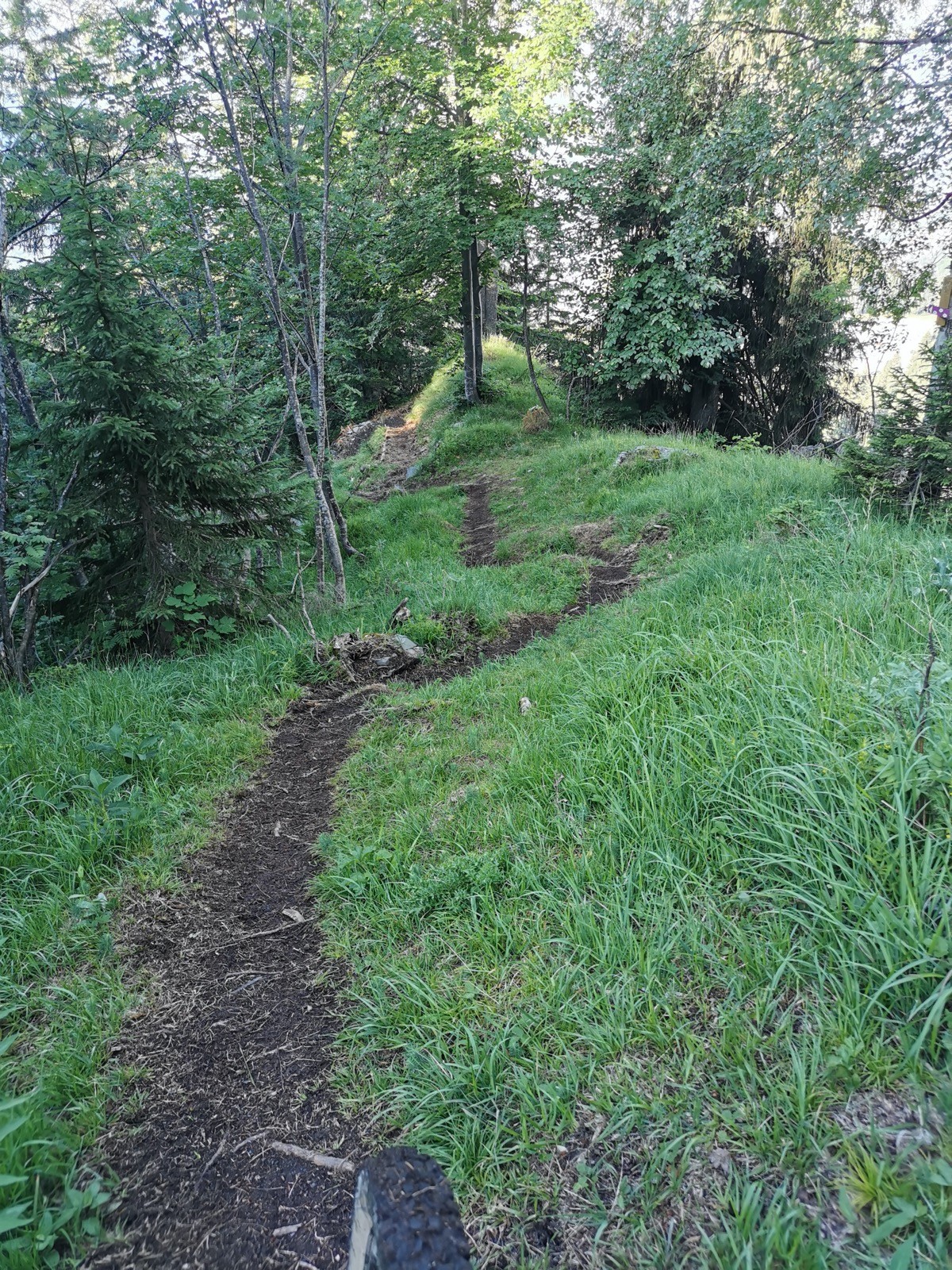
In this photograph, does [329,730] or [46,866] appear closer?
[46,866]

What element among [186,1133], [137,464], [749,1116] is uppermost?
[137,464]

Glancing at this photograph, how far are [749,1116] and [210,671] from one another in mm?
4518

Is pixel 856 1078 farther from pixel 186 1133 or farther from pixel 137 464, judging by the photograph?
pixel 137 464

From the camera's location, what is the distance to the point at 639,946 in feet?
7.23

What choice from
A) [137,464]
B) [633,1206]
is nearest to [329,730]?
[137,464]

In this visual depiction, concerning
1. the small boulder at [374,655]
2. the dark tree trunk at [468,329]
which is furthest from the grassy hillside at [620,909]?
the dark tree trunk at [468,329]

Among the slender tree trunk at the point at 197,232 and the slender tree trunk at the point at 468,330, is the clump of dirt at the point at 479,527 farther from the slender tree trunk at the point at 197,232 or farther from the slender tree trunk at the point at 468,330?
the slender tree trunk at the point at 468,330

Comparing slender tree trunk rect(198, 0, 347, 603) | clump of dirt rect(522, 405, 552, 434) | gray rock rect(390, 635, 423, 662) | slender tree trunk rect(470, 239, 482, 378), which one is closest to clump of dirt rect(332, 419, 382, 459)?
slender tree trunk rect(470, 239, 482, 378)

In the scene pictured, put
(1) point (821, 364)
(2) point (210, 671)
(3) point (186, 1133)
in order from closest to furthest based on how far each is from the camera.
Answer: (3) point (186, 1133) → (2) point (210, 671) → (1) point (821, 364)

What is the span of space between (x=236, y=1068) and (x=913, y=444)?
19.7 feet

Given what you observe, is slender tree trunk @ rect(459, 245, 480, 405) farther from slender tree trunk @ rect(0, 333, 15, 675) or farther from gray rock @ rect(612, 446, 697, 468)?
slender tree trunk @ rect(0, 333, 15, 675)

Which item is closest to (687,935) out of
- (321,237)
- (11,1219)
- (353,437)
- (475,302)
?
(11,1219)

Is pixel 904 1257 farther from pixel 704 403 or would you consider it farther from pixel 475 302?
pixel 475 302

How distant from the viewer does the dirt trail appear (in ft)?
5.85
